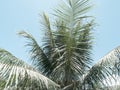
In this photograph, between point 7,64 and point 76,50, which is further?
point 76,50

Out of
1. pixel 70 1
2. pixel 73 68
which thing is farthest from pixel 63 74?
pixel 70 1

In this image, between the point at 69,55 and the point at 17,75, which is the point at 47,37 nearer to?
the point at 69,55

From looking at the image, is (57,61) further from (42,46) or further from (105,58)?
(105,58)

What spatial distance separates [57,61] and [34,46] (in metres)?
0.88

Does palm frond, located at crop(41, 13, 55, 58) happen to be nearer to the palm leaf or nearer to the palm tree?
the palm tree

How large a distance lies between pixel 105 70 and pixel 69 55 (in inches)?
48.1

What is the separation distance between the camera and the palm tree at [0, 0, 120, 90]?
11242 millimetres

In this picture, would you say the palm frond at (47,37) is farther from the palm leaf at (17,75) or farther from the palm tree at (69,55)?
the palm leaf at (17,75)

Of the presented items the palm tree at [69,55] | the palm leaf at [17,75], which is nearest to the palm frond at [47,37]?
the palm tree at [69,55]

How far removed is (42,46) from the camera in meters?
12.7

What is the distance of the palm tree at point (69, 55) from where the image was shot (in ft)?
A: 36.9

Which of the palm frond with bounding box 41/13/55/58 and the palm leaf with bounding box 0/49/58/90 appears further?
the palm frond with bounding box 41/13/55/58

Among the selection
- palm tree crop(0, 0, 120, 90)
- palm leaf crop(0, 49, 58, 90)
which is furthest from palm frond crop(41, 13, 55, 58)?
palm leaf crop(0, 49, 58, 90)

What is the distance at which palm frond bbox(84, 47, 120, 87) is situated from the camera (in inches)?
434
